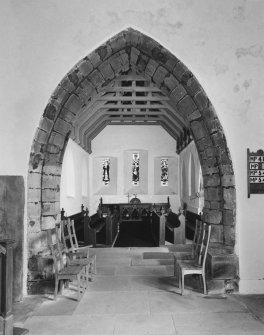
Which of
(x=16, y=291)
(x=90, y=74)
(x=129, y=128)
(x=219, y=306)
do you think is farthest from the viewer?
(x=129, y=128)

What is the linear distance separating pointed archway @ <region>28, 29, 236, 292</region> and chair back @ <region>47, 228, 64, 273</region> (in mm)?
96

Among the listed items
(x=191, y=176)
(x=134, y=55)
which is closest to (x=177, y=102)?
(x=134, y=55)

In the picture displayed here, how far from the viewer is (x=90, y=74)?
183 inches

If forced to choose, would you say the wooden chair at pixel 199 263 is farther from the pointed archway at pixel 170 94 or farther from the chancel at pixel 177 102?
the pointed archway at pixel 170 94

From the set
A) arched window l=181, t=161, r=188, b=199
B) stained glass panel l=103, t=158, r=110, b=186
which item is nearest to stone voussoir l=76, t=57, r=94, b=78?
arched window l=181, t=161, r=188, b=199

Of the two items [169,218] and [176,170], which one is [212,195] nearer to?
[169,218]

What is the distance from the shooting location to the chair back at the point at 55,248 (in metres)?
3.88

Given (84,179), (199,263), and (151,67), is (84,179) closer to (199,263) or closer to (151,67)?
(151,67)

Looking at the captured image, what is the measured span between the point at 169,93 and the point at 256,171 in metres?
1.61

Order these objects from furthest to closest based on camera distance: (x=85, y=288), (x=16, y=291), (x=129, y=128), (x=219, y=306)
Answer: (x=129, y=128)
(x=85, y=288)
(x=16, y=291)
(x=219, y=306)

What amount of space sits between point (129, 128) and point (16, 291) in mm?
Answer: 10574

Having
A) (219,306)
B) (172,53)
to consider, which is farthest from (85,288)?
(172,53)

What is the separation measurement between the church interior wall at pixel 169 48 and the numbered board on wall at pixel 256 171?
0.07 m

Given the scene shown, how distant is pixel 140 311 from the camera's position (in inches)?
141
